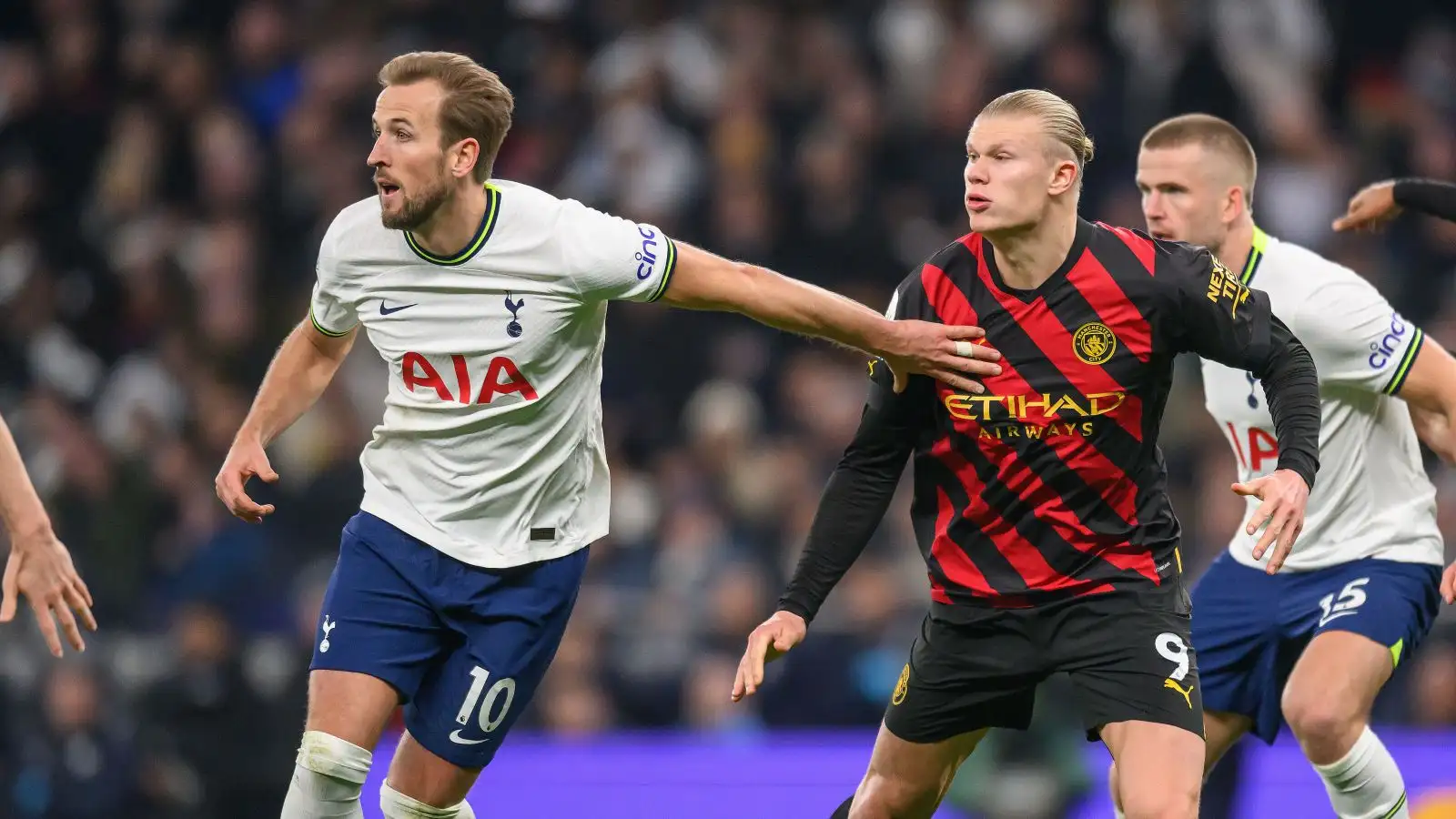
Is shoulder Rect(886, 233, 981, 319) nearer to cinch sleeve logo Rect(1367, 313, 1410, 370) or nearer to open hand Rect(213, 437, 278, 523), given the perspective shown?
cinch sleeve logo Rect(1367, 313, 1410, 370)

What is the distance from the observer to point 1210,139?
222 inches

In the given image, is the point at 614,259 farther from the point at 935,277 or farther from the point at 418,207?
the point at 935,277

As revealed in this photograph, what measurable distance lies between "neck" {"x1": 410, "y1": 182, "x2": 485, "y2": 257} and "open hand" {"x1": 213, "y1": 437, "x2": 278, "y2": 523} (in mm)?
753

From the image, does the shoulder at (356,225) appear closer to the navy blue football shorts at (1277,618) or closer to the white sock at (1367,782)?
the navy blue football shorts at (1277,618)

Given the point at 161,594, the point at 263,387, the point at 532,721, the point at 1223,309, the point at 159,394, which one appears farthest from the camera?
the point at 159,394

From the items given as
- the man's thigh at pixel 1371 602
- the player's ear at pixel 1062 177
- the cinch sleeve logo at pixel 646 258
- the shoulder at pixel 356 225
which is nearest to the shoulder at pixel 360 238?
the shoulder at pixel 356 225

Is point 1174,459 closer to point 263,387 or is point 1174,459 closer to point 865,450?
point 865,450

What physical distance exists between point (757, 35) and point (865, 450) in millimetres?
6979

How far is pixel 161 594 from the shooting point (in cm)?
962

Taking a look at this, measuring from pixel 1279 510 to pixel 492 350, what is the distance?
2.05m

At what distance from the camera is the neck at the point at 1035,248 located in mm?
4707

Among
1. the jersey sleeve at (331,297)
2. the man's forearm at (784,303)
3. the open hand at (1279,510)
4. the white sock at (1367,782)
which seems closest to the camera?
the open hand at (1279,510)

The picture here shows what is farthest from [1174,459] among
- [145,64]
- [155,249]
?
[145,64]

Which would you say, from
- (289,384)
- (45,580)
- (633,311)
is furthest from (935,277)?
(633,311)
